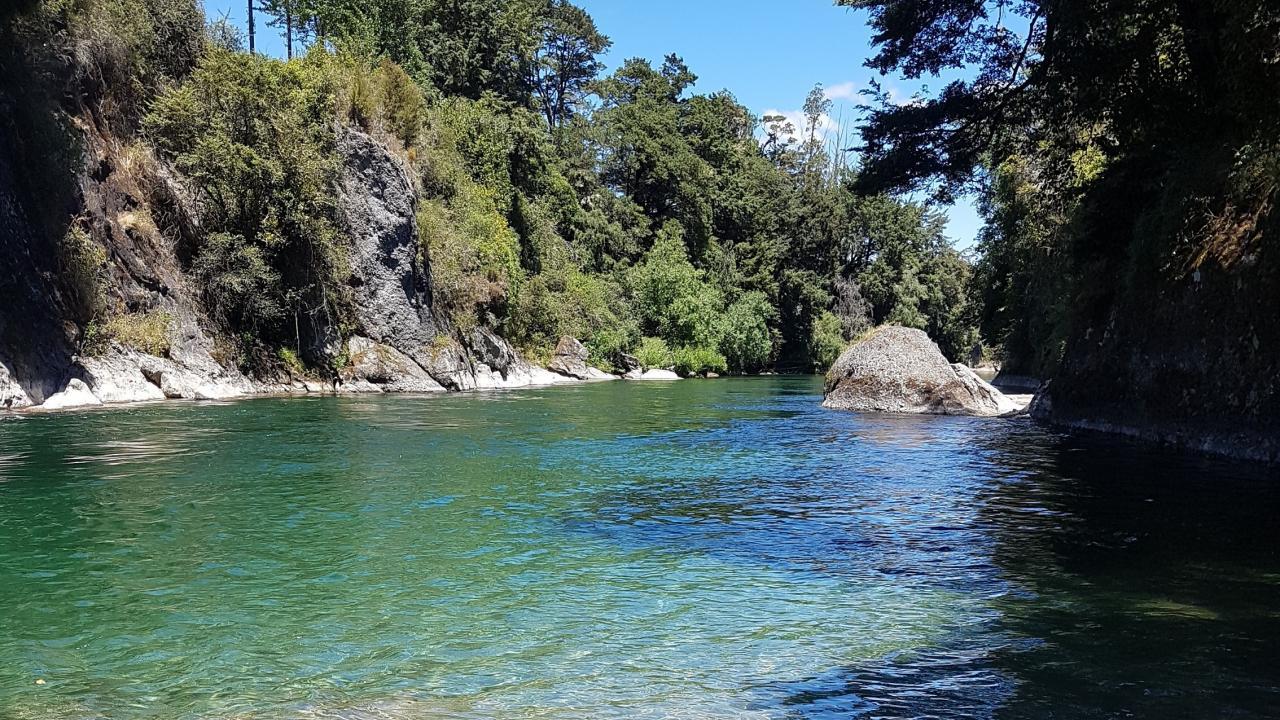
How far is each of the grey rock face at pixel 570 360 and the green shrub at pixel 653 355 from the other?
6602 mm

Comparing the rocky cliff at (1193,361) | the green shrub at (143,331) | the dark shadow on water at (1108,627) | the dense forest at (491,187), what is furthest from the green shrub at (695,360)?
the dark shadow on water at (1108,627)

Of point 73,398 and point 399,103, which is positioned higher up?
point 399,103

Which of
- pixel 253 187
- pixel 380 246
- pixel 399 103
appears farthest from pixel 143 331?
pixel 399 103

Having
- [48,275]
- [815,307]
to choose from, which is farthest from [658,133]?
[48,275]

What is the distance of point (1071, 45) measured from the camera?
1524 cm

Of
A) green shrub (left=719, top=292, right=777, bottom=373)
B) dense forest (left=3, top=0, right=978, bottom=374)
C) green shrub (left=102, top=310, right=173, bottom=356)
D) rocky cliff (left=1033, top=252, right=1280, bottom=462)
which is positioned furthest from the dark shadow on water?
green shrub (left=719, top=292, right=777, bottom=373)

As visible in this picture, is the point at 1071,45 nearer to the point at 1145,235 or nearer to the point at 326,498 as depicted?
the point at 1145,235

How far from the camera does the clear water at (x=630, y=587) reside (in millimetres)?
5176

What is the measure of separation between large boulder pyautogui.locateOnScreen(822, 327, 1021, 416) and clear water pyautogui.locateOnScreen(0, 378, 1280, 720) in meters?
10.4

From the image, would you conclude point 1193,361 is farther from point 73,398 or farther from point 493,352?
point 493,352

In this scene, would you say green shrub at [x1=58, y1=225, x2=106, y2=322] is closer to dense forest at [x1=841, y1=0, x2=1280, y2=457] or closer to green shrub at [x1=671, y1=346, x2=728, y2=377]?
dense forest at [x1=841, y1=0, x2=1280, y2=457]

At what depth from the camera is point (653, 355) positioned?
196ft

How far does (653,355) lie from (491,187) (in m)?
15.5

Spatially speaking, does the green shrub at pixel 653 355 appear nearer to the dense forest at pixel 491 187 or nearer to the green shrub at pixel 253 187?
the dense forest at pixel 491 187
